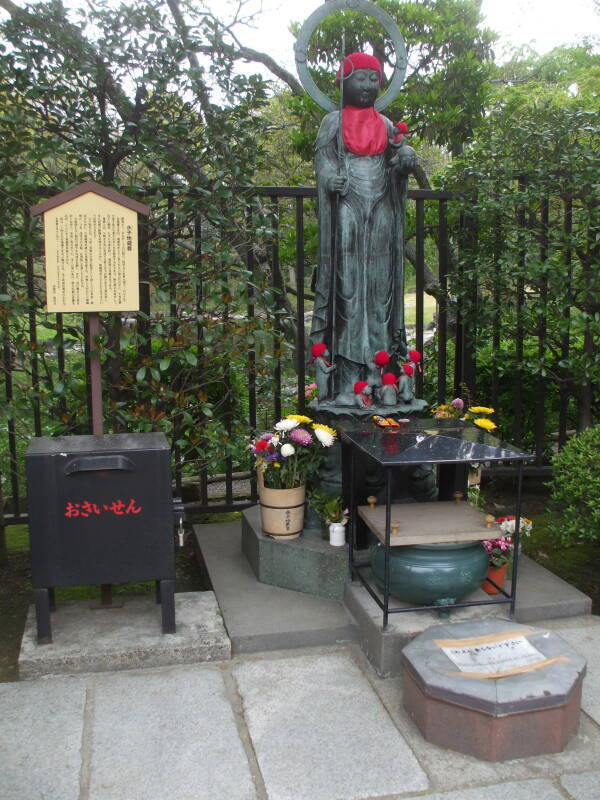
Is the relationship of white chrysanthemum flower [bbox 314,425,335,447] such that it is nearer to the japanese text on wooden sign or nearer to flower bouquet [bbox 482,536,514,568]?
flower bouquet [bbox 482,536,514,568]

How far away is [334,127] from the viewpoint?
187 inches

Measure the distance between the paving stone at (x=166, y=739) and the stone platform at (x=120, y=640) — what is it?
0.08 m

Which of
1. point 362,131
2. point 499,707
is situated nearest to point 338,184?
point 362,131

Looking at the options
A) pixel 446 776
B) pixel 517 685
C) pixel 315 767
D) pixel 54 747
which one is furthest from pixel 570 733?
pixel 54 747

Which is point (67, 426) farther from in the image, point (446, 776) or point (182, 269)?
point (446, 776)

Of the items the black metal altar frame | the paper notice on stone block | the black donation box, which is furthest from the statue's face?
the paper notice on stone block

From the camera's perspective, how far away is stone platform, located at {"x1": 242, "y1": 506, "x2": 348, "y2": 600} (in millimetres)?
4410

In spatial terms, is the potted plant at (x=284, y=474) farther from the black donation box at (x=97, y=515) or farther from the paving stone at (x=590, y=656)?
the paving stone at (x=590, y=656)

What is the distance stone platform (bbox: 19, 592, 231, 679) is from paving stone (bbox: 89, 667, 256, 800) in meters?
0.08

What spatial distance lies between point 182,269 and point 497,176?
2768 mm

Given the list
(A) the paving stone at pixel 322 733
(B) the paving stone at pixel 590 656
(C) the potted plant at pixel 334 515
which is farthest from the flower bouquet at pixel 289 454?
(B) the paving stone at pixel 590 656

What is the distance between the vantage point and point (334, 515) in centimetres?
454

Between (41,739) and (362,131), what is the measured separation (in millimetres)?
3965

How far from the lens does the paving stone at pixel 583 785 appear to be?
2830mm
